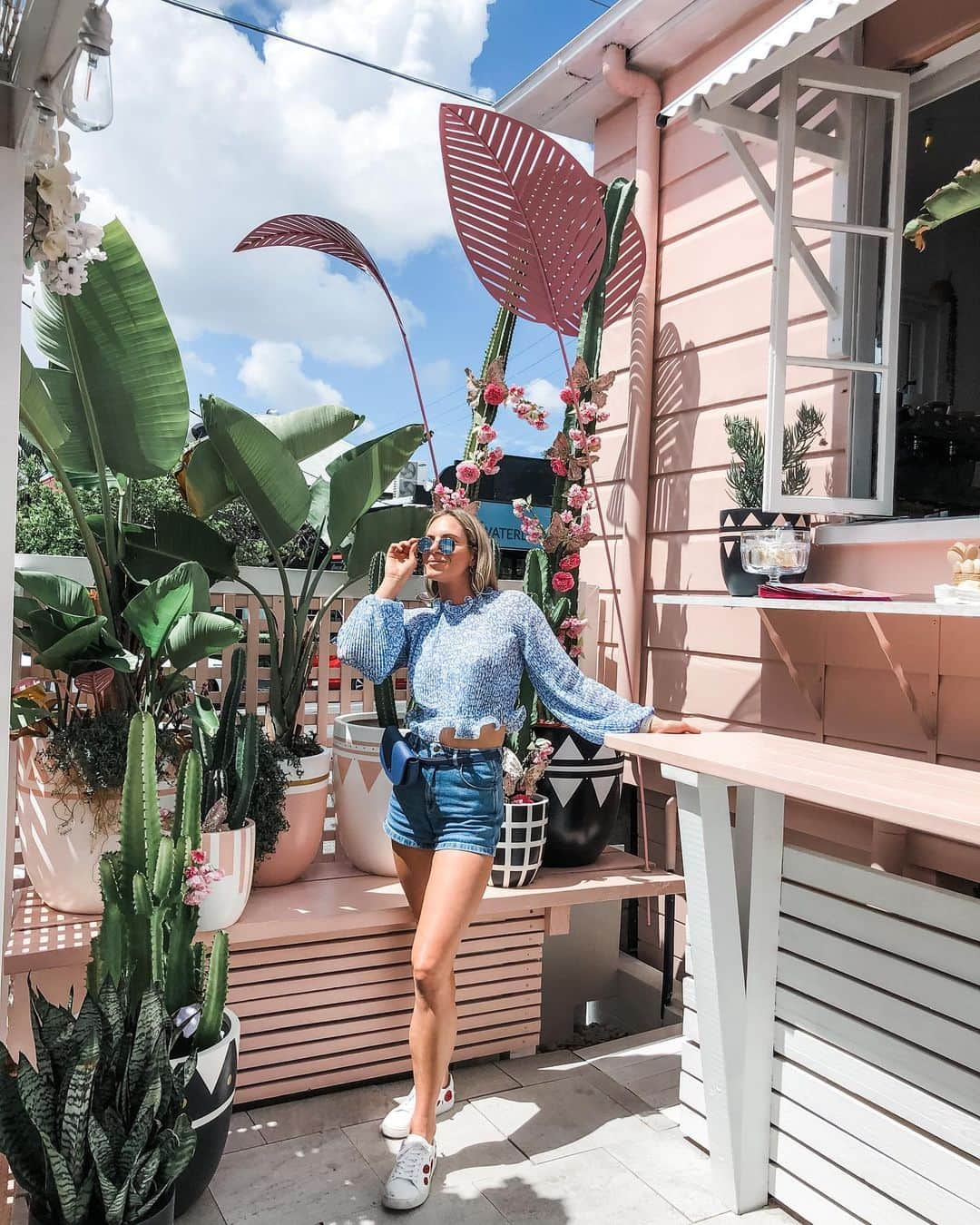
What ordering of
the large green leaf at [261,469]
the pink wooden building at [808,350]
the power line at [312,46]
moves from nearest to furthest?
the pink wooden building at [808,350]
the large green leaf at [261,469]
the power line at [312,46]

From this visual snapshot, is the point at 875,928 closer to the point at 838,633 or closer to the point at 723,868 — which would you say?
the point at 723,868

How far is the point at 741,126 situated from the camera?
94.1 inches

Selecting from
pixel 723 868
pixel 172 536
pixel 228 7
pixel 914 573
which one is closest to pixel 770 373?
pixel 914 573

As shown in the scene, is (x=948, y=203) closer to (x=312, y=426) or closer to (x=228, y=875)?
(x=312, y=426)

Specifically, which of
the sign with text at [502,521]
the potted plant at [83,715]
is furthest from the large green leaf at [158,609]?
the sign with text at [502,521]

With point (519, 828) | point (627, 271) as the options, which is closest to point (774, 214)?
point (627, 271)

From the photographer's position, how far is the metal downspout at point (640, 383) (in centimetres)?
332

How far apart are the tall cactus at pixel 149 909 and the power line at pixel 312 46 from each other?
4.77 m

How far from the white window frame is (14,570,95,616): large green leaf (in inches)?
70.5

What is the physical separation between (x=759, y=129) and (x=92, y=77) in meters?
1.82

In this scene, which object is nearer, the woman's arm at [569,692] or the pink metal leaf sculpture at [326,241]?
the woman's arm at [569,692]

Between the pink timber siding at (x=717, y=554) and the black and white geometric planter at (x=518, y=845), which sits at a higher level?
the pink timber siding at (x=717, y=554)

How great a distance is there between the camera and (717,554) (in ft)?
9.88

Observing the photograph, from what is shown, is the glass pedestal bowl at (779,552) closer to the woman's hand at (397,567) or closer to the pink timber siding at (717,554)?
the pink timber siding at (717,554)
